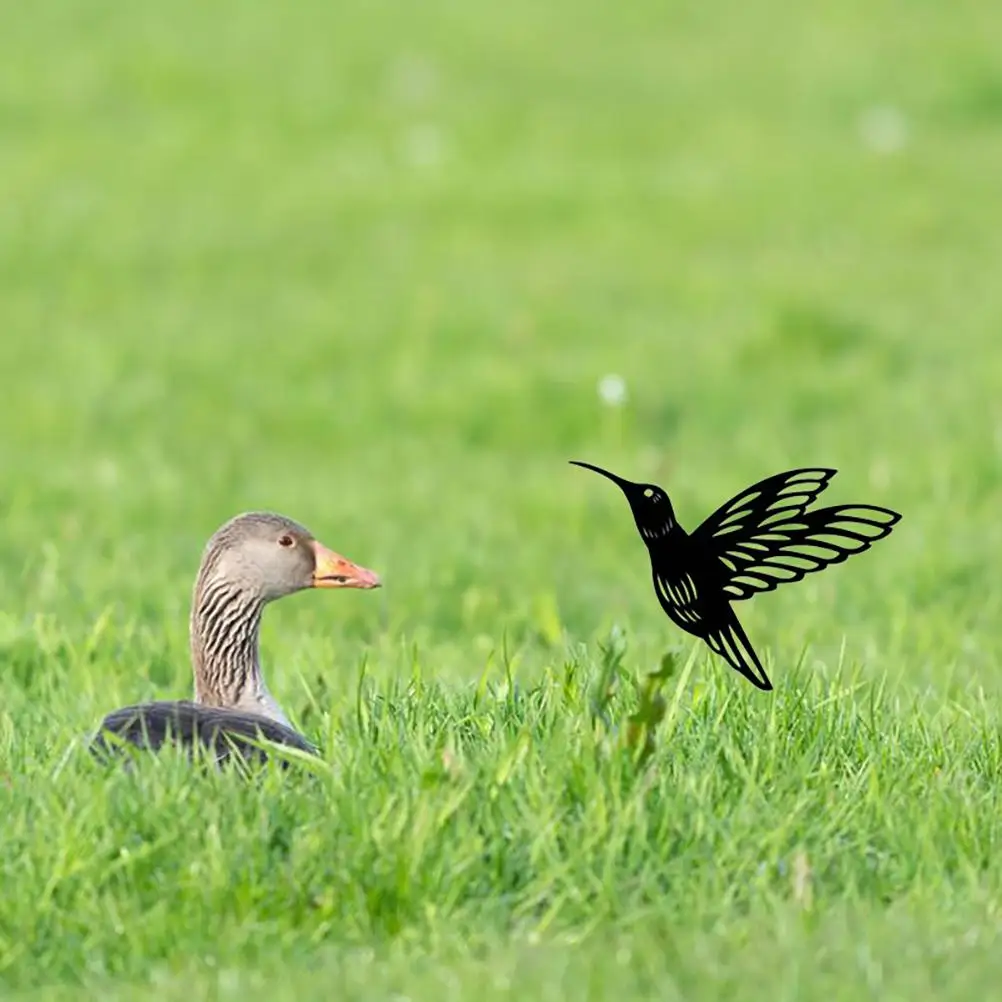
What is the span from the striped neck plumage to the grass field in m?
0.32

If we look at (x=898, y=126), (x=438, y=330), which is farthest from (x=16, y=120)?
(x=898, y=126)

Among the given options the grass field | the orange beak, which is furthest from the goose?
the grass field

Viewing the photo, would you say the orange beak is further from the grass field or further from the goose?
the grass field

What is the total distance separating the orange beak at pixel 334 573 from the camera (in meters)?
5.44

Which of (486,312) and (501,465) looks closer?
(501,465)

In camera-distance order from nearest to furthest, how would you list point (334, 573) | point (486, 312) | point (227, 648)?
point (227, 648) → point (334, 573) → point (486, 312)

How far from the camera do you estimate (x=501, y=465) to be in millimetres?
10414

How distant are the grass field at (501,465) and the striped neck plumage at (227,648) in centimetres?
32

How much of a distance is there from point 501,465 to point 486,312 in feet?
8.44

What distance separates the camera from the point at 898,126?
18.0 metres

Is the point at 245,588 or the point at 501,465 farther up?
the point at 501,465

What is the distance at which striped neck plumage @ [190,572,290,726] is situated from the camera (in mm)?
5320

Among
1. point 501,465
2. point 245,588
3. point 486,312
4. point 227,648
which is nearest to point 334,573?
point 245,588

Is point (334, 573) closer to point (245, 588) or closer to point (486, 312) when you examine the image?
point (245, 588)
